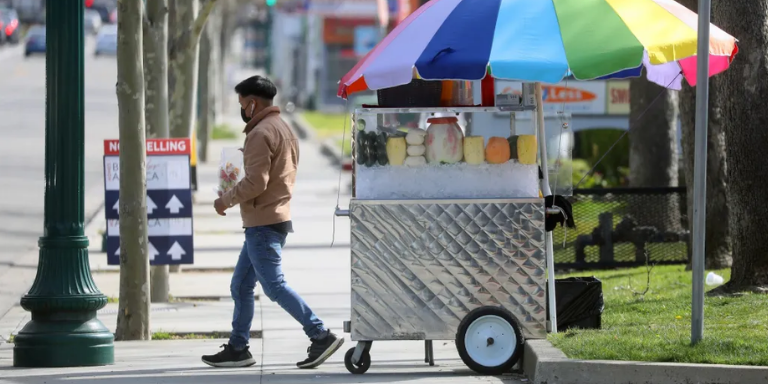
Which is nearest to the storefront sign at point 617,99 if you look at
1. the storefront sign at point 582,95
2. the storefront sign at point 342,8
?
the storefront sign at point 582,95

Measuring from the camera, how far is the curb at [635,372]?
21.9 feet

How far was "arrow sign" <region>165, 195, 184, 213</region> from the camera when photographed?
11203 mm

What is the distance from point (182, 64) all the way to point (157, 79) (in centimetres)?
259

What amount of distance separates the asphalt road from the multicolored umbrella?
8.14 meters

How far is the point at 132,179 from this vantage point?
9.13m

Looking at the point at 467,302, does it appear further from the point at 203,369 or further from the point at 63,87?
the point at 63,87

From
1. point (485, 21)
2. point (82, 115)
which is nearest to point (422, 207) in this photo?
point (485, 21)

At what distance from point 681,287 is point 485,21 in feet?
13.5

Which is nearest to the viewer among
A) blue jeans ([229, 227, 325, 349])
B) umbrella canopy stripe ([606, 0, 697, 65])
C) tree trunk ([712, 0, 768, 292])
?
umbrella canopy stripe ([606, 0, 697, 65])

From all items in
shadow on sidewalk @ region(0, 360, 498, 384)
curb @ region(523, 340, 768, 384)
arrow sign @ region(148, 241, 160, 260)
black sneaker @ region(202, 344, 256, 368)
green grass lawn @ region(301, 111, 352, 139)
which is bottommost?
shadow on sidewalk @ region(0, 360, 498, 384)

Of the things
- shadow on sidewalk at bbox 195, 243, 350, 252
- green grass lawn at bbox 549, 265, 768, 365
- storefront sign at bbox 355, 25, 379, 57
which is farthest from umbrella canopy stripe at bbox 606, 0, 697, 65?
storefront sign at bbox 355, 25, 379, 57

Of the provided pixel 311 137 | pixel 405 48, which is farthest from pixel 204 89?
pixel 405 48

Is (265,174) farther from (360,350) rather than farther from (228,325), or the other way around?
(228,325)

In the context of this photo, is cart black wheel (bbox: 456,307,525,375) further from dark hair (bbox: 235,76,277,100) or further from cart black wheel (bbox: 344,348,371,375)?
dark hair (bbox: 235,76,277,100)
